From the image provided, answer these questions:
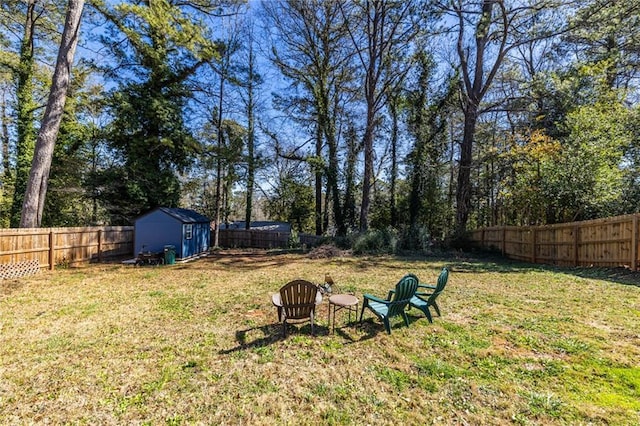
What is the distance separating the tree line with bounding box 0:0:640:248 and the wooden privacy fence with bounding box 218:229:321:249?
2607 millimetres

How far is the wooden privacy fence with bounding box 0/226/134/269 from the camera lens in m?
8.05

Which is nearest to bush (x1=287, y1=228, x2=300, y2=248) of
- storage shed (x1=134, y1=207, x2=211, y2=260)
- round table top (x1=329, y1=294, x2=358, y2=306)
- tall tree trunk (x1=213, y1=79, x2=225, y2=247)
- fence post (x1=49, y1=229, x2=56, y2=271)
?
tall tree trunk (x1=213, y1=79, x2=225, y2=247)

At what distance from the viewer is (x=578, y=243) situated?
9.03 meters

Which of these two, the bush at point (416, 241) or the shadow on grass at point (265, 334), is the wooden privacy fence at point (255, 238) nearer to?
the bush at point (416, 241)

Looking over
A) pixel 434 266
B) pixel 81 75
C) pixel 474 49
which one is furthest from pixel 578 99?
pixel 81 75

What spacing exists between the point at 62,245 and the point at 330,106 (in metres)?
16.3

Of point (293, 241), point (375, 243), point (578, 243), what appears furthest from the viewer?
point (293, 241)

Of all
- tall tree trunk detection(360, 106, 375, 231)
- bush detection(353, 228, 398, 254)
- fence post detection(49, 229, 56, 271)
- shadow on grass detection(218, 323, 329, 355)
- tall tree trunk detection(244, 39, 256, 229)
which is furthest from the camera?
tall tree trunk detection(244, 39, 256, 229)

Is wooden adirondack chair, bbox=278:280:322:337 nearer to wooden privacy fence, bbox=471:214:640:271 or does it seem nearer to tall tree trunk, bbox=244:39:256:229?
wooden privacy fence, bbox=471:214:640:271

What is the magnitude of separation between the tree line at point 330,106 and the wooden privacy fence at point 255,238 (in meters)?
2.61

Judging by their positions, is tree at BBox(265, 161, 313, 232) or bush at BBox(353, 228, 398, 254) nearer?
bush at BBox(353, 228, 398, 254)

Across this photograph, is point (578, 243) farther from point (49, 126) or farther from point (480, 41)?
point (49, 126)

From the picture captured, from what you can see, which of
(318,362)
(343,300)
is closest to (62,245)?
(343,300)

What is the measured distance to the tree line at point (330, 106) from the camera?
1084cm
